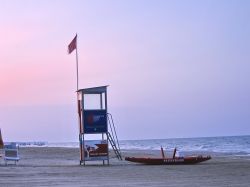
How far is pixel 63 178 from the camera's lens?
17562 mm

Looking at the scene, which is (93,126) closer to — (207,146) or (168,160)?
(168,160)

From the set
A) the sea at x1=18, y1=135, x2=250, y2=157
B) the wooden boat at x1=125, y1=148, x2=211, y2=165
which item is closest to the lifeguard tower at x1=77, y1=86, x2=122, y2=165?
the wooden boat at x1=125, y1=148, x2=211, y2=165

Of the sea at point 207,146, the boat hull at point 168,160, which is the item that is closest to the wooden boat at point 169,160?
the boat hull at point 168,160

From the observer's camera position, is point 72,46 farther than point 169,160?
Yes

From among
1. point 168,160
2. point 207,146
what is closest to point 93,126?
point 168,160

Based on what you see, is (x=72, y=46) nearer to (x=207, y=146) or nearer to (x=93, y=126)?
(x=93, y=126)

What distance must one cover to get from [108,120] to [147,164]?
273 centimetres

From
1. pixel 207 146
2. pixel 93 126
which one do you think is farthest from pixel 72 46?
pixel 207 146

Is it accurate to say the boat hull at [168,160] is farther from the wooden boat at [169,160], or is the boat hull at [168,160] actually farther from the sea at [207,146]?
the sea at [207,146]

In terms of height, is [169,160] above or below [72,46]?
below

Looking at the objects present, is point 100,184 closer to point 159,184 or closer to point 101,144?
point 159,184

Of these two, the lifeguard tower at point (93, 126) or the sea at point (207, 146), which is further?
the sea at point (207, 146)

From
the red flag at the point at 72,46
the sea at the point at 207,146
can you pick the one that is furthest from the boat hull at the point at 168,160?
the sea at the point at 207,146

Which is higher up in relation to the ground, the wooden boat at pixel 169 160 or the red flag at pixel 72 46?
the red flag at pixel 72 46
